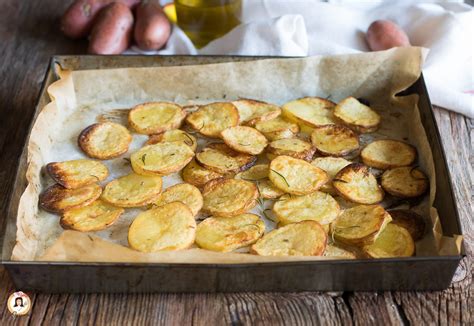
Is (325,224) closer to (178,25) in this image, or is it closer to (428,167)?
(428,167)

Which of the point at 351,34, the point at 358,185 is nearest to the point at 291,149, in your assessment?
the point at 358,185

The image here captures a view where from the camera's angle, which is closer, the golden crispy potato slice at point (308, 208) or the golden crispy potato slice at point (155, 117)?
the golden crispy potato slice at point (308, 208)

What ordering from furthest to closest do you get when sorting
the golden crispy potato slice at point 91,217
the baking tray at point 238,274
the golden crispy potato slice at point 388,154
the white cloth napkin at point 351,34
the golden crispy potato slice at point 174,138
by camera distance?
the white cloth napkin at point 351,34 < the golden crispy potato slice at point 174,138 < the golden crispy potato slice at point 388,154 < the golden crispy potato slice at point 91,217 < the baking tray at point 238,274

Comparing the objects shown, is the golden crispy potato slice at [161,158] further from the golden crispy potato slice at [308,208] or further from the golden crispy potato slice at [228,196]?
the golden crispy potato slice at [308,208]

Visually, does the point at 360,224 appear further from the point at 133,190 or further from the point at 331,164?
the point at 133,190

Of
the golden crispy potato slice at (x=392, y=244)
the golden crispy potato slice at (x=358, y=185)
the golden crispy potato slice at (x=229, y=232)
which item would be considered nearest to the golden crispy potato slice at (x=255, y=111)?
the golden crispy potato slice at (x=358, y=185)

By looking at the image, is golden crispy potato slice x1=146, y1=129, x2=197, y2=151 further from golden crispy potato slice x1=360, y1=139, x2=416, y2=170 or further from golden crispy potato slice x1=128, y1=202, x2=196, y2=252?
golden crispy potato slice x1=360, y1=139, x2=416, y2=170
